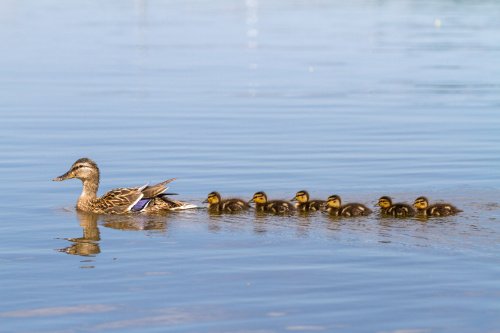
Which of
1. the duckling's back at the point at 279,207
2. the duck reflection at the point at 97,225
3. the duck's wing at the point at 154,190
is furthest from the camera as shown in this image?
the duck's wing at the point at 154,190

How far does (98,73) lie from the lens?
104ft

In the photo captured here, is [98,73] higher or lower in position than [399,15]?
lower

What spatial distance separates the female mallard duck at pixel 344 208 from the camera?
14.0 metres

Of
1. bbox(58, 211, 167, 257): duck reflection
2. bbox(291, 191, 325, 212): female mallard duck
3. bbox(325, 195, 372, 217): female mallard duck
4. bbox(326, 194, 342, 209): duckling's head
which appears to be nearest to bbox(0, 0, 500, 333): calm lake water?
bbox(58, 211, 167, 257): duck reflection

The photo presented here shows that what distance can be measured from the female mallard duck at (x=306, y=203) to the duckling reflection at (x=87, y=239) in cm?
220

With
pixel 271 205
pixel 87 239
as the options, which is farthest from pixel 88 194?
pixel 271 205

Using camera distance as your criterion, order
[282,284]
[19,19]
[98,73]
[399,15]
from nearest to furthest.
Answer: [282,284]
[98,73]
[19,19]
[399,15]

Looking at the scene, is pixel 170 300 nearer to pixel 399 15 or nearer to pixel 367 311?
pixel 367 311

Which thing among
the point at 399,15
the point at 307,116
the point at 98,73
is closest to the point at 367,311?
the point at 307,116

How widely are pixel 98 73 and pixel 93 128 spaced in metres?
9.91

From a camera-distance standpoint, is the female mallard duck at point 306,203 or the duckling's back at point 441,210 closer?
the duckling's back at point 441,210

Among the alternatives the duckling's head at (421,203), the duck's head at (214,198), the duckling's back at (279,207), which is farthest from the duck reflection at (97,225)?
the duckling's head at (421,203)

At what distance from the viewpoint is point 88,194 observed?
1546 cm

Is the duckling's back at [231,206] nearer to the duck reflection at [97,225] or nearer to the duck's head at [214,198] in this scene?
the duck's head at [214,198]
